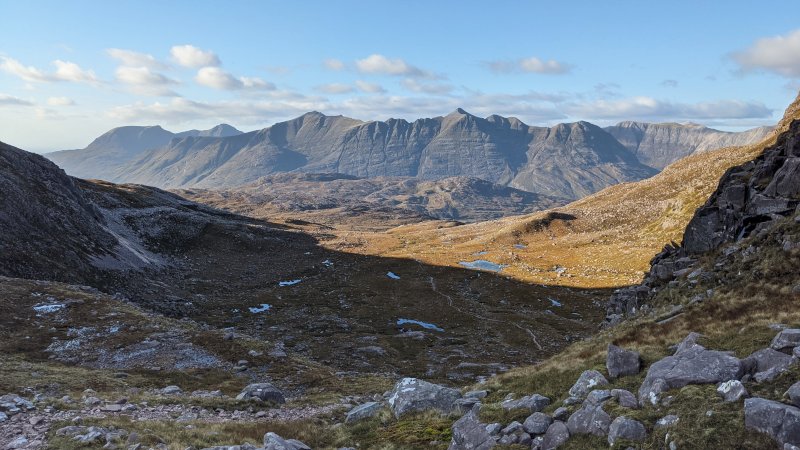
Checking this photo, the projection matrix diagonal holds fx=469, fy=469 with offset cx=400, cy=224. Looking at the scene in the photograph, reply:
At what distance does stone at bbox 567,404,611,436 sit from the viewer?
13984 millimetres

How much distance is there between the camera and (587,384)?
17375mm

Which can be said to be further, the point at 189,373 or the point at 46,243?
the point at 46,243

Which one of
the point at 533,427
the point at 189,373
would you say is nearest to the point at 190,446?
the point at 533,427

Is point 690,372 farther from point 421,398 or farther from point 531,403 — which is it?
point 421,398

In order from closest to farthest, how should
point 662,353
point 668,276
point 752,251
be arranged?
point 662,353, point 752,251, point 668,276

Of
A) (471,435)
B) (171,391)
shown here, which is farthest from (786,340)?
(171,391)

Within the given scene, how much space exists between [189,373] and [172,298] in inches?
1481

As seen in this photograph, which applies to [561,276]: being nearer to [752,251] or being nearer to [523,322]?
[523,322]

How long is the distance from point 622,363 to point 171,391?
85.7 ft

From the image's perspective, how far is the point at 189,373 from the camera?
3384cm

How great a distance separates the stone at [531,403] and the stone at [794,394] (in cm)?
750

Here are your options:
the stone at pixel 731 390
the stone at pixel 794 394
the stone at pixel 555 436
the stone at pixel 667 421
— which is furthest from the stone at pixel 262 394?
the stone at pixel 794 394

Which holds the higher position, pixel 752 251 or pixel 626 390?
pixel 752 251

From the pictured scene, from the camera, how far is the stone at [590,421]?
551 inches
